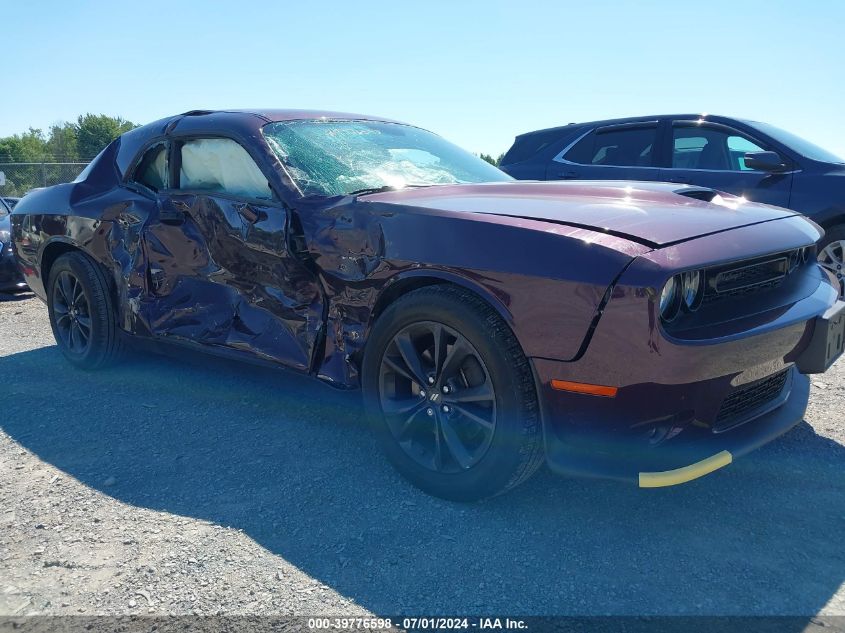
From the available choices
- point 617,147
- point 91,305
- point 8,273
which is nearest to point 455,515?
A: point 91,305

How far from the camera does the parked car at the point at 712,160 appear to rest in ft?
17.9

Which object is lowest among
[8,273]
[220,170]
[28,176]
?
[8,273]

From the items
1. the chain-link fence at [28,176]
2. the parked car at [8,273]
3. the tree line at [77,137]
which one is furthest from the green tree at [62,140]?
the parked car at [8,273]

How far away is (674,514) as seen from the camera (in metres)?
2.64

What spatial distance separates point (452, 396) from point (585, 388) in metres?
0.58

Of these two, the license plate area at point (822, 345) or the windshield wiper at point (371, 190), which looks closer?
the license plate area at point (822, 345)

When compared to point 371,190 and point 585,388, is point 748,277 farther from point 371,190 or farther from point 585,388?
point 371,190

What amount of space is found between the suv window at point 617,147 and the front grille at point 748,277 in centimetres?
363

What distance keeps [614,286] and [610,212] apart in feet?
1.71

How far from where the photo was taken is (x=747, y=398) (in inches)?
100

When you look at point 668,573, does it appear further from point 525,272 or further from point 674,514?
point 525,272

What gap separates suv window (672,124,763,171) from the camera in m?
5.82

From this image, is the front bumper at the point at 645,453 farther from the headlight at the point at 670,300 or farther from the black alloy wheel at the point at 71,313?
the black alloy wheel at the point at 71,313

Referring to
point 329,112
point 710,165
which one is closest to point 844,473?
point 329,112
